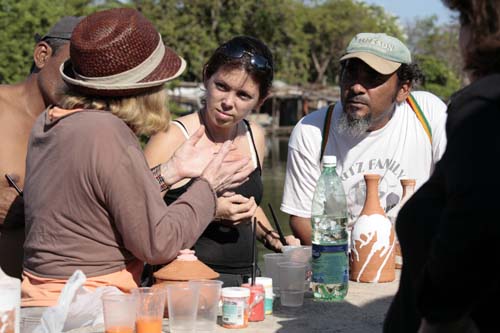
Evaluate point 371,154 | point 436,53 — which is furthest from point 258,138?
point 436,53

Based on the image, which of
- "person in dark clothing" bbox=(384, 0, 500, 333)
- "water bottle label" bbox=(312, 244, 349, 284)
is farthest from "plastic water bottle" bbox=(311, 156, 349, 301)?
"person in dark clothing" bbox=(384, 0, 500, 333)

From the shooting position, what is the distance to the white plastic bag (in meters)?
2.39

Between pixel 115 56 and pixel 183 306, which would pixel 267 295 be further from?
pixel 115 56

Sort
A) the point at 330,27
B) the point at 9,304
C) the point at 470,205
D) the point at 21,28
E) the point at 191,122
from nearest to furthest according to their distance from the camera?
the point at 470,205, the point at 9,304, the point at 191,122, the point at 21,28, the point at 330,27

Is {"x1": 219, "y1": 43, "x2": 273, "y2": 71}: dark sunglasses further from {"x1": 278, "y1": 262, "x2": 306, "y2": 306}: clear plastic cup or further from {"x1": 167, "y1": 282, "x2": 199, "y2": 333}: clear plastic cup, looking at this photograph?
{"x1": 167, "y1": 282, "x2": 199, "y2": 333}: clear plastic cup

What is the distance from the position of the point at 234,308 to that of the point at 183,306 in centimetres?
19

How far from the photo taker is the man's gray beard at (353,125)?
4.23m

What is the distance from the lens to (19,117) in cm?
420

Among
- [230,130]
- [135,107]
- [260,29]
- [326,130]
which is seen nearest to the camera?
[135,107]

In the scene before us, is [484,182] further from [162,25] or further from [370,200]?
[162,25]

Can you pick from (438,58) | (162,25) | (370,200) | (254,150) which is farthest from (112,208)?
(438,58)

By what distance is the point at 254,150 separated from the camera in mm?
4223

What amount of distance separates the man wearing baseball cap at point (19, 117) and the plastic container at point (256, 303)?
137cm

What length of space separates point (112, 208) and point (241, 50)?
56.1 inches
